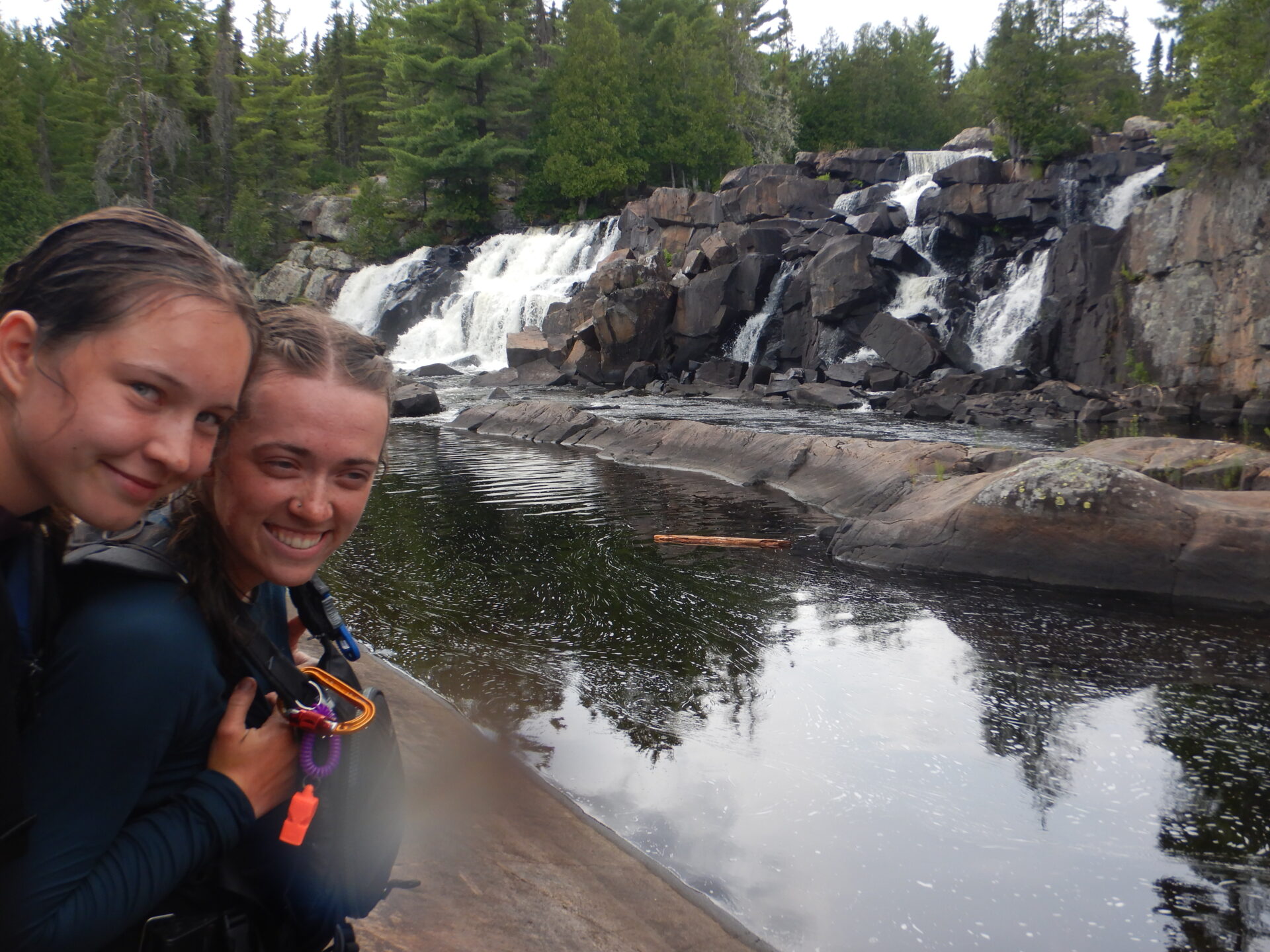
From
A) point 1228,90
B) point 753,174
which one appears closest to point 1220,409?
point 1228,90

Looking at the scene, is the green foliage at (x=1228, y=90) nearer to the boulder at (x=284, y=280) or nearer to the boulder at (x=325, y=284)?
the boulder at (x=325, y=284)

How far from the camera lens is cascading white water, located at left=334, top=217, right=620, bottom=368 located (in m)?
32.2

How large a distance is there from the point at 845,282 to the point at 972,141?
19.2 m

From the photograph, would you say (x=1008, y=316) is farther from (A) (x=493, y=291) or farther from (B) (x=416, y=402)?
(A) (x=493, y=291)

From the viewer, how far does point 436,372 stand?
2858 cm

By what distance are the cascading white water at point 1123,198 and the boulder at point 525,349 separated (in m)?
15.5

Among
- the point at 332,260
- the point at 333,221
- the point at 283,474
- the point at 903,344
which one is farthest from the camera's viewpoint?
the point at 333,221

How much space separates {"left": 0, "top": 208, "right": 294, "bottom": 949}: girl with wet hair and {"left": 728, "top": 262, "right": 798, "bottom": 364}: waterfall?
2670 cm

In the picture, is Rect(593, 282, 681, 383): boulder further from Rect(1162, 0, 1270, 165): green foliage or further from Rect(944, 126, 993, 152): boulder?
Rect(944, 126, 993, 152): boulder

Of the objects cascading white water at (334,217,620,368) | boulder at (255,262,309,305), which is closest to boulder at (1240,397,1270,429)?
cascading white water at (334,217,620,368)

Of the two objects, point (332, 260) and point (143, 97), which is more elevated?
point (143, 97)

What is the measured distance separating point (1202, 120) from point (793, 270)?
35.6 ft

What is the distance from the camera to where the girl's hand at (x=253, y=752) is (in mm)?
1353

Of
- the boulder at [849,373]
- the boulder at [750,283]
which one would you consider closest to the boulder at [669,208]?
the boulder at [750,283]
